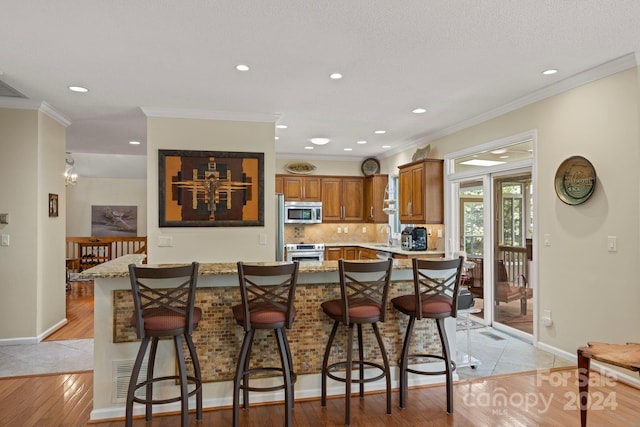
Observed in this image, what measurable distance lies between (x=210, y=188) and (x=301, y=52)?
2232 millimetres

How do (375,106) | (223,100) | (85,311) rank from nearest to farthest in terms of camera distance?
(223,100) → (375,106) → (85,311)

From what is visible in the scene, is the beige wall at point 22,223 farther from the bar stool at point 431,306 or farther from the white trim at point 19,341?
the bar stool at point 431,306

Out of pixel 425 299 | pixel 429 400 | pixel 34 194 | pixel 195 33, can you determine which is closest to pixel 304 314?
pixel 425 299

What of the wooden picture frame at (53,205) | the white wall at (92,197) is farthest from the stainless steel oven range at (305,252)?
the white wall at (92,197)

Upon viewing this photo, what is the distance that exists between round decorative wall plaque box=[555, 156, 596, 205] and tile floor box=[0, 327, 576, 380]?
154 cm

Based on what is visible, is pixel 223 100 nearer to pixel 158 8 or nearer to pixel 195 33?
pixel 195 33

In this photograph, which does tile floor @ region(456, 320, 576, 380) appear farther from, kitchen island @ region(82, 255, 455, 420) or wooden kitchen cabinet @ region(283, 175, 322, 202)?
wooden kitchen cabinet @ region(283, 175, 322, 202)

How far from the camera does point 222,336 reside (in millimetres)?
2977

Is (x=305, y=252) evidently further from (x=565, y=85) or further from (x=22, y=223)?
(x=565, y=85)

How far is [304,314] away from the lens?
3129 millimetres

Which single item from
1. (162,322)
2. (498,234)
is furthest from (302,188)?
(162,322)

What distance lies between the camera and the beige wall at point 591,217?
10.8 ft

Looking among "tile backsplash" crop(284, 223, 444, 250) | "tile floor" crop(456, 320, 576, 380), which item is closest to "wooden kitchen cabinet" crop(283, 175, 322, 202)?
"tile backsplash" crop(284, 223, 444, 250)

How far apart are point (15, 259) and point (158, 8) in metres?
3.52
